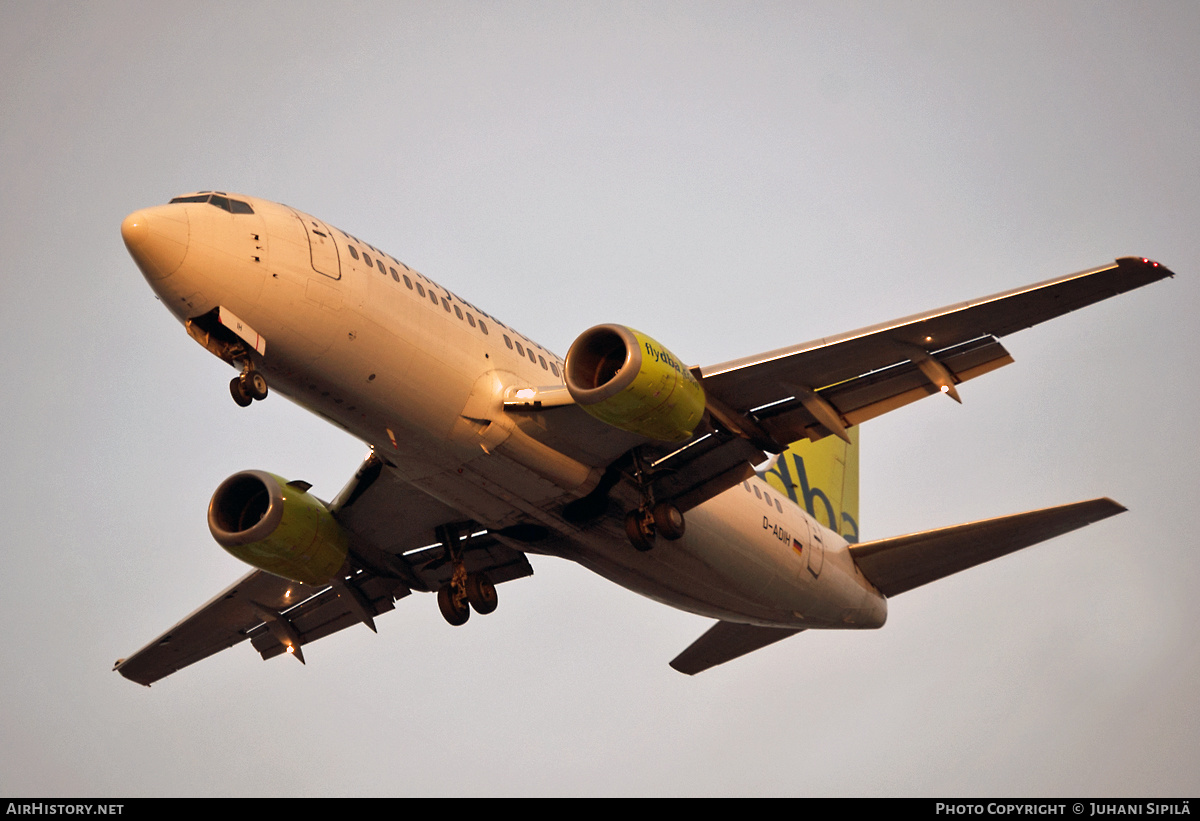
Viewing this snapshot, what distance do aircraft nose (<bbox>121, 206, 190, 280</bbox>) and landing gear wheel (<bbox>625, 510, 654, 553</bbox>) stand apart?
864 centimetres

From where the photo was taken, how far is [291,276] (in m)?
18.2

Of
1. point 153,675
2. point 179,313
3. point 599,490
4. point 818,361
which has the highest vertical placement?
point 179,313

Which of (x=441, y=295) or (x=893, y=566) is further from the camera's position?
(x=893, y=566)

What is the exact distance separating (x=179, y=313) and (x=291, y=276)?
5.58 feet

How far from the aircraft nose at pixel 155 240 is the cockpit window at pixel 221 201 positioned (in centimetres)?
68

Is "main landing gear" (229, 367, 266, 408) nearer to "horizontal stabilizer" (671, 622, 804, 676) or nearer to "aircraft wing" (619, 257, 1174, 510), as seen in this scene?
"aircraft wing" (619, 257, 1174, 510)

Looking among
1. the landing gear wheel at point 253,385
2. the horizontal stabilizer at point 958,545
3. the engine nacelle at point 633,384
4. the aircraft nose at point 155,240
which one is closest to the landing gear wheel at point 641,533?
the engine nacelle at point 633,384

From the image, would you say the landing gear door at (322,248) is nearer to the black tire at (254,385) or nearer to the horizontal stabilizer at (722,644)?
the black tire at (254,385)

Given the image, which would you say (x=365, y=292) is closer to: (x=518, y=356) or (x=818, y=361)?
(x=518, y=356)

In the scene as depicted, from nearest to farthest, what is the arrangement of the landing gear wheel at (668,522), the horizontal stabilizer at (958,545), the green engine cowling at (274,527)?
the landing gear wheel at (668,522) < the horizontal stabilizer at (958,545) < the green engine cowling at (274,527)

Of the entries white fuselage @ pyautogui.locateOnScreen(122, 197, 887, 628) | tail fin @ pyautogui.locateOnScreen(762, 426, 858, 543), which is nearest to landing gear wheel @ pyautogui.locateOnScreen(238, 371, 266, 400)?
white fuselage @ pyautogui.locateOnScreen(122, 197, 887, 628)

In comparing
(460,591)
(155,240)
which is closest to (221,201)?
(155,240)

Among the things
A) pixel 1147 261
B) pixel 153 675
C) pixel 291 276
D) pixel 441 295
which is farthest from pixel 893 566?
pixel 153 675

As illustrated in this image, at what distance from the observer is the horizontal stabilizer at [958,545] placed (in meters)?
22.2
